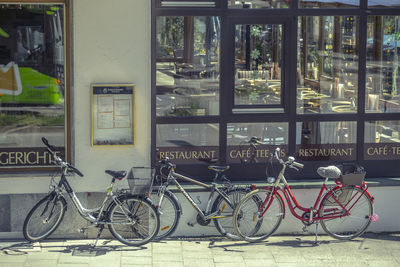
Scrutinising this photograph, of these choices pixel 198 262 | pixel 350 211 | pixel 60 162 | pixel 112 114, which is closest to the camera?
pixel 198 262

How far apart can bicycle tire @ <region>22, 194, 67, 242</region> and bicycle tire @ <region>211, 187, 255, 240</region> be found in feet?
5.72

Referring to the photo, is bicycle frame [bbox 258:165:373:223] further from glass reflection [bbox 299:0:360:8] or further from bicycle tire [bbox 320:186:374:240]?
glass reflection [bbox 299:0:360:8]

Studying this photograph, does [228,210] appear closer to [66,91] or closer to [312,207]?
[312,207]

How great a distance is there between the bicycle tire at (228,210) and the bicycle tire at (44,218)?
68.7 inches

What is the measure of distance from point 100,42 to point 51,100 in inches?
35.5

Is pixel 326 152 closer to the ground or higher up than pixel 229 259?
higher up

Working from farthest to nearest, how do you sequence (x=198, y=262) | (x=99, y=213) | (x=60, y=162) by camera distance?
(x=99, y=213)
(x=60, y=162)
(x=198, y=262)

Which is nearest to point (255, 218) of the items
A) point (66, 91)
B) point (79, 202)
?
point (79, 202)

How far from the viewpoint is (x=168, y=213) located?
8492 mm

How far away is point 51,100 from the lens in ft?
28.2

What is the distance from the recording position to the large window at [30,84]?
8.48 m

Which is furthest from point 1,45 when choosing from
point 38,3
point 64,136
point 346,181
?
point 346,181

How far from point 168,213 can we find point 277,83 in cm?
204

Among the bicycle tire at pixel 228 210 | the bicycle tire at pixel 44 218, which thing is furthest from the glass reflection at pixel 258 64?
the bicycle tire at pixel 44 218
